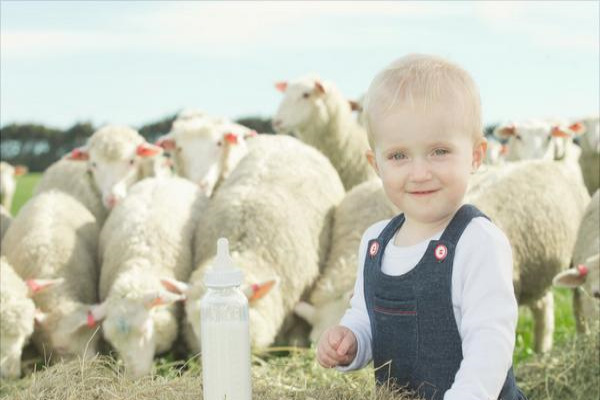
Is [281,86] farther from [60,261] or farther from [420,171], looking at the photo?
[420,171]

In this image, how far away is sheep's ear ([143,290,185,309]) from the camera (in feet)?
18.3

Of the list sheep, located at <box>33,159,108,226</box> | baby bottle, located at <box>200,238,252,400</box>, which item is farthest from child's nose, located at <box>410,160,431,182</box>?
sheep, located at <box>33,159,108,226</box>

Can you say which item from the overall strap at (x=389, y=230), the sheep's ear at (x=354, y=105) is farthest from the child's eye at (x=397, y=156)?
the sheep's ear at (x=354, y=105)

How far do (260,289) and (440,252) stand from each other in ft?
9.69

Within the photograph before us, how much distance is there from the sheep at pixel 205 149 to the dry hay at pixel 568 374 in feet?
12.2

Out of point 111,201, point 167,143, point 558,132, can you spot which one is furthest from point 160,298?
point 558,132

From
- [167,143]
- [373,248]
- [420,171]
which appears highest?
[420,171]

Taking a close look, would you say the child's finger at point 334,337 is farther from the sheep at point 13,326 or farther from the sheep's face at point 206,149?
the sheep's face at point 206,149

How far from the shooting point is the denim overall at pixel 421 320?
2609 millimetres

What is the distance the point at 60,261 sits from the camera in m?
6.64

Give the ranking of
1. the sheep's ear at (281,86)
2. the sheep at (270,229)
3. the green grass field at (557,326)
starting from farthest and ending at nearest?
1. the sheep's ear at (281,86)
2. the green grass field at (557,326)
3. the sheep at (270,229)

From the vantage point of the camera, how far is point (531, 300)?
6.75 m

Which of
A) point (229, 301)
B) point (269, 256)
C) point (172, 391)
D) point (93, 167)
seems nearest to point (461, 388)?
point (229, 301)

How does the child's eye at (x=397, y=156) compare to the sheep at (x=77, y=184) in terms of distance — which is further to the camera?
the sheep at (x=77, y=184)
